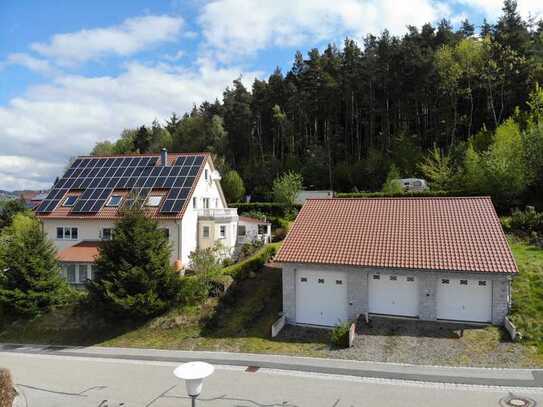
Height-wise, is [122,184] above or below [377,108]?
below

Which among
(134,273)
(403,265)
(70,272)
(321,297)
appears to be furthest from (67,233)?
(403,265)

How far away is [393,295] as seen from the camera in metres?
21.7

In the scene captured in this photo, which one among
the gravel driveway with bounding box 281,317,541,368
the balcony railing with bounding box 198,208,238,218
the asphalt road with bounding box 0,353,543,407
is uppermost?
the balcony railing with bounding box 198,208,238,218

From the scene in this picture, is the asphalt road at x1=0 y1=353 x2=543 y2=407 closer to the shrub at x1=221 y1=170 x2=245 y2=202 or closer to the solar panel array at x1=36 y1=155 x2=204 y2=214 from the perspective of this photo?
the solar panel array at x1=36 y1=155 x2=204 y2=214

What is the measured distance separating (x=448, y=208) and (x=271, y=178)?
131 feet

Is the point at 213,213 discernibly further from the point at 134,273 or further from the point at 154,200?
the point at 134,273

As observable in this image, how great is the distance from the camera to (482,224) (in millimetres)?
22656

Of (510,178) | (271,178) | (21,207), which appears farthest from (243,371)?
(21,207)

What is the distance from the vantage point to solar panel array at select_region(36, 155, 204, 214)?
113 feet

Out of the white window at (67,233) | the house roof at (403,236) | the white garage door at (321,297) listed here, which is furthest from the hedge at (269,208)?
the white garage door at (321,297)

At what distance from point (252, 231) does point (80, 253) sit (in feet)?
45.6

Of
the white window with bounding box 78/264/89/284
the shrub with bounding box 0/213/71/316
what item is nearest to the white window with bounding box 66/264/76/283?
the white window with bounding box 78/264/89/284

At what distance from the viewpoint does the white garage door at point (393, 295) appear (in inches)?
845

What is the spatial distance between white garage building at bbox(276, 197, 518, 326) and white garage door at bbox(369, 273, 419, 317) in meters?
0.05
